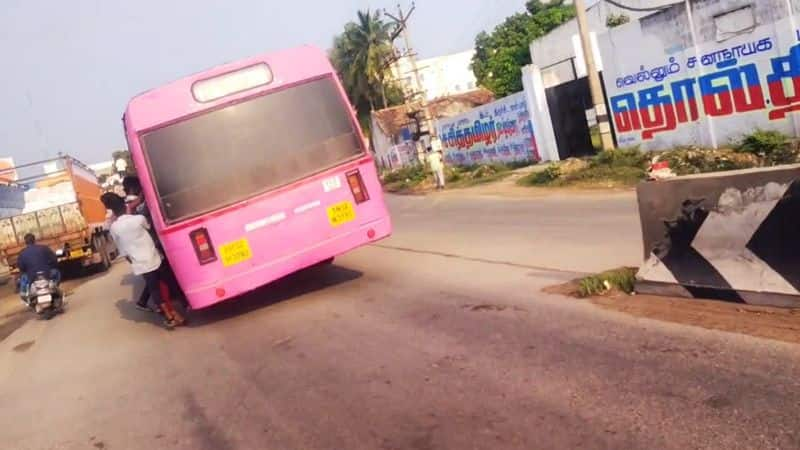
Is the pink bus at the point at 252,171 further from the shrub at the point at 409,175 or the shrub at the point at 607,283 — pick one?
the shrub at the point at 409,175

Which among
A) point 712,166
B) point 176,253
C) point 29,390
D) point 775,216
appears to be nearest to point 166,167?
point 176,253

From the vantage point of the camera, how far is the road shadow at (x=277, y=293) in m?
9.62

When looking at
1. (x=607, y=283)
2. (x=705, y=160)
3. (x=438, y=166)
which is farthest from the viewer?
(x=438, y=166)

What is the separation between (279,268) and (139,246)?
1.87 metres

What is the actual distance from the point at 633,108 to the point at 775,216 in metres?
14.8

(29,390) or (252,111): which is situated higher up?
(252,111)

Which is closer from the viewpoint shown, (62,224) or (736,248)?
(736,248)

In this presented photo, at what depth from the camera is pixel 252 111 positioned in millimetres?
8547

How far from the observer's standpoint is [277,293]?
10.3 metres

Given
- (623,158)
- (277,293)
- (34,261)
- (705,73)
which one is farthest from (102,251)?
(705,73)

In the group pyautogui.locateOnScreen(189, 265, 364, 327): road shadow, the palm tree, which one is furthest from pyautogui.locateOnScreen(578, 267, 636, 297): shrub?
the palm tree

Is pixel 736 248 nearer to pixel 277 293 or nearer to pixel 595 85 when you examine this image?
pixel 277 293

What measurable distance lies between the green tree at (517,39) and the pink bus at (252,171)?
45.5 meters

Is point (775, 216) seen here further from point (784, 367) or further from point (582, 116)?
point (582, 116)
